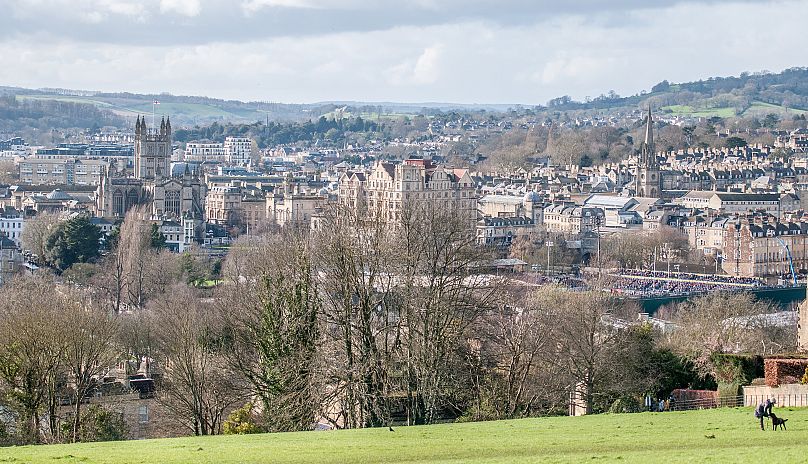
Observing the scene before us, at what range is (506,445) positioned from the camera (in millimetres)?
22922

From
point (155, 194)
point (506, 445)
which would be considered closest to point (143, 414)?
point (506, 445)

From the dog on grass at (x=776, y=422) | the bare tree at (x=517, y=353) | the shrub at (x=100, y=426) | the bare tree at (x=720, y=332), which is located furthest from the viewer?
the bare tree at (x=720, y=332)

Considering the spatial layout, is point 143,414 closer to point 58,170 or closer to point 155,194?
point 155,194

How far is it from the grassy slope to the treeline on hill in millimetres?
5899

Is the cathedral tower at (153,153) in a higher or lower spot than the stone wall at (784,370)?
lower

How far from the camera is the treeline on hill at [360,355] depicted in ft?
105

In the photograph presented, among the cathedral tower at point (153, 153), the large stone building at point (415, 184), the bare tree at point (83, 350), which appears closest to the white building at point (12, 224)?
the large stone building at point (415, 184)

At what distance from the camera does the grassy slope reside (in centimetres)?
2097

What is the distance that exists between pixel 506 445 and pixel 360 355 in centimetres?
959

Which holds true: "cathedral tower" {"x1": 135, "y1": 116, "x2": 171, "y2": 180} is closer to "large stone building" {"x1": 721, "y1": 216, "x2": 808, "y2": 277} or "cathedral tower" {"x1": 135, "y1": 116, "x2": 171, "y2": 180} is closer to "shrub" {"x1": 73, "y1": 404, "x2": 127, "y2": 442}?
"large stone building" {"x1": 721, "y1": 216, "x2": 808, "y2": 277}

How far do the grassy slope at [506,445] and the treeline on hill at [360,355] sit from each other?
5.90 m

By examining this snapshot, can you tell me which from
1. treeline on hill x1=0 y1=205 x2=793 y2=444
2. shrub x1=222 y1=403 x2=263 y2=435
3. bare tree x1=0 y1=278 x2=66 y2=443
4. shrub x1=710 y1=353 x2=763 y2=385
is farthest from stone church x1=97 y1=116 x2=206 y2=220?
shrub x1=710 y1=353 x2=763 y2=385

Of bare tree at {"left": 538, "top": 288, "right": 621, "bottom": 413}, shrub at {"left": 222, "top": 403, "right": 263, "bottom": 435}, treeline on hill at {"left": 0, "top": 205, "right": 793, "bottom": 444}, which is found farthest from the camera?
bare tree at {"left": 538, "top": 288, "right": 621, "bottom": 413}

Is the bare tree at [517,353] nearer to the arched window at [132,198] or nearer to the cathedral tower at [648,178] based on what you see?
the arched window at [132,198]
